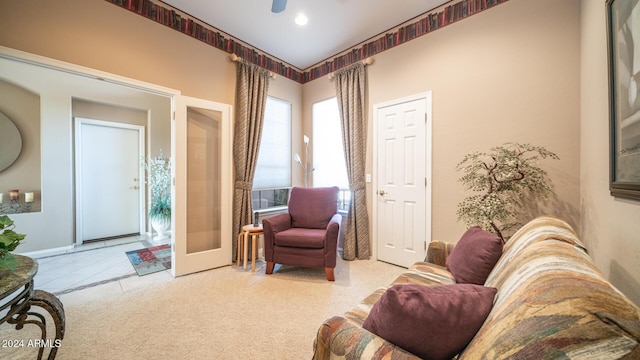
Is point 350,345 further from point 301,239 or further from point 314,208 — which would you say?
point 314,208

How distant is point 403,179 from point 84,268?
4.15 meters

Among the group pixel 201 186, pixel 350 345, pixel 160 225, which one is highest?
pixel 201 186

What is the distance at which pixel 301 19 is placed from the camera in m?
2.64

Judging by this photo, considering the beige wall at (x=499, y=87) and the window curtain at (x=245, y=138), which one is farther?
the window curtain at (x=245, y=138)

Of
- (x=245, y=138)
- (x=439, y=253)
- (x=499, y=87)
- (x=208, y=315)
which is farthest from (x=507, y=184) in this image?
(x=245, y=138)

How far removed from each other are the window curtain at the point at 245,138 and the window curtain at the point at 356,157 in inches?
50.5

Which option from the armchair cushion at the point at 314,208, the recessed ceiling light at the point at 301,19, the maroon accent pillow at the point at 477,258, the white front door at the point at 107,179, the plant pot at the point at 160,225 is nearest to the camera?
the maroon accent pillow at the point at 477,258

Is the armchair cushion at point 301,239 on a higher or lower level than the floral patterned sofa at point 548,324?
lower

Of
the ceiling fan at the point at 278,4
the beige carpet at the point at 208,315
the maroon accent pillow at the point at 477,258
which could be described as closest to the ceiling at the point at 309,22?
the ceiling fan at the point at 278,4

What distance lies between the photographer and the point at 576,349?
0.43 m

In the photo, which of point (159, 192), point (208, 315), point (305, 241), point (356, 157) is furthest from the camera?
point (159, 192)

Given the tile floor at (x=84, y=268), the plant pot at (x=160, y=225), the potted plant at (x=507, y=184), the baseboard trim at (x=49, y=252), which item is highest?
the potted plant at (x=507, y=184)

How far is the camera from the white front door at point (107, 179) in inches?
150

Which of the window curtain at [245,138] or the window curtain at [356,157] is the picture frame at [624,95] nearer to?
the window curtain at [356,157]
